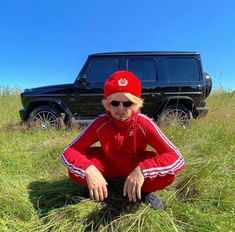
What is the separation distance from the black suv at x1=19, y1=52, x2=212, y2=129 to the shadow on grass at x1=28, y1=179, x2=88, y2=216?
15.2 feet

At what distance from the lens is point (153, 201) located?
2.82 m

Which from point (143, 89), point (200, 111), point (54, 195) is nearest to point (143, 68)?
point (143, 89)

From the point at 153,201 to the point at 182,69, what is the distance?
5.68 meters

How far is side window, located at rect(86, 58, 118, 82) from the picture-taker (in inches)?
317

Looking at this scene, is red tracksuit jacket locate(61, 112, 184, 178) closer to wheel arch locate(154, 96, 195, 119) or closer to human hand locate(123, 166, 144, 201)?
human hand locate(123, 166, 144, 201)

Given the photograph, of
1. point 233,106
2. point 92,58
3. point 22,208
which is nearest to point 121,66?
point 92,58

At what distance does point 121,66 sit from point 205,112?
2.01 m

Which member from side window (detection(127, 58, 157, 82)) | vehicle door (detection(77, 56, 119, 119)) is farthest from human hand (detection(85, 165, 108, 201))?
side window (detection(127, 58, 157, 82))

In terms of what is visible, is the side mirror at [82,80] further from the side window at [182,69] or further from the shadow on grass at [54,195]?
the shadow on grass at [54,195]

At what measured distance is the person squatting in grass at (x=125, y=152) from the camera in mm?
2654

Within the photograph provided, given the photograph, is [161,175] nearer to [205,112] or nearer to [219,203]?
[219,203]

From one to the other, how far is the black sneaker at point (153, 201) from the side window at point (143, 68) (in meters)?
5.36

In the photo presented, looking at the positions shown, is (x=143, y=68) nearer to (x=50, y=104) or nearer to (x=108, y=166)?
(x=50, y=104)

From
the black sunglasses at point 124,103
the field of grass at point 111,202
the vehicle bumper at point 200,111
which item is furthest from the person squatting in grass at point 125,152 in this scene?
the vehicle bumper at point 200,111
